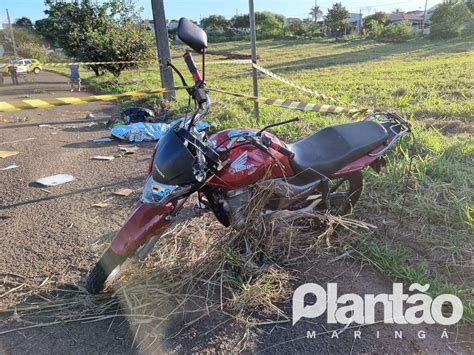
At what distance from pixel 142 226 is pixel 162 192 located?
0.24m

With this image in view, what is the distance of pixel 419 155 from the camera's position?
4.00 metres

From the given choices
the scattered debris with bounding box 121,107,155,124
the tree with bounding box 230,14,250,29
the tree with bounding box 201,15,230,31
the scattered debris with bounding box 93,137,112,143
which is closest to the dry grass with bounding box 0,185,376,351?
the scattered debris with bounding box 93,137,112,143

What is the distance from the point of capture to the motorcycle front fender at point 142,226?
2240 millimetres

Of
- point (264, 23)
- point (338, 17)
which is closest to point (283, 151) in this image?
point (338, 17)

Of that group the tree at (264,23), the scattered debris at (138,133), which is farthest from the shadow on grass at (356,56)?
the tree at (264,23)

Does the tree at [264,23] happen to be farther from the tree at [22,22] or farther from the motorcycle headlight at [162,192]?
the motorcycle headlight at [162,192]

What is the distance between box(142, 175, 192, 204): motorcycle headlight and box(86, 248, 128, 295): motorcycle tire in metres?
0.42

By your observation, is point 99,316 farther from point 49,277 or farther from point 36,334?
point 49,277

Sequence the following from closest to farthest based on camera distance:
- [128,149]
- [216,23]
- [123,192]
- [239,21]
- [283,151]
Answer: [283,151]
[123,192]
[128,149]
[216,23]
[239,21]

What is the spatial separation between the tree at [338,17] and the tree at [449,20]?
627 inches

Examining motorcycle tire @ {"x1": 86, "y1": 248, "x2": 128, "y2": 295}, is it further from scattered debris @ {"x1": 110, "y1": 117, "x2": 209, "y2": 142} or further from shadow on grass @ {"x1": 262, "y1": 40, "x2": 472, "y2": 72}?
shadow on grass @ {"x1": 262, "y1": 40, "x2": 472, "y2": 72}

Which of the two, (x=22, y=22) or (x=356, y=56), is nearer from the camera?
(x=356, y=56)

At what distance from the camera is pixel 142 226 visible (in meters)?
2.24

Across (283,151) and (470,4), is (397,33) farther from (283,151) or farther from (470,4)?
(283,151)
